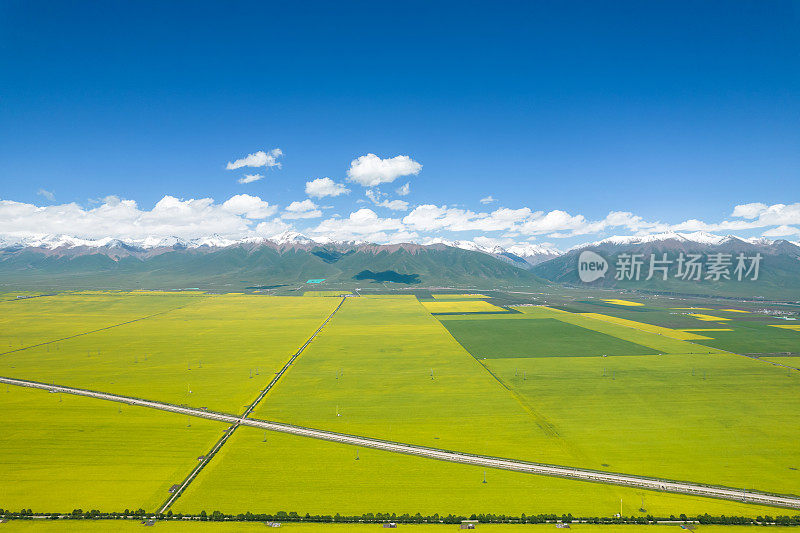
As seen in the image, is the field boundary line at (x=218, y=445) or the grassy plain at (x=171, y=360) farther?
the grassy plain at (x=171, y=360)

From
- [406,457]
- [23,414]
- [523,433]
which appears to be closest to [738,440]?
[523,433]

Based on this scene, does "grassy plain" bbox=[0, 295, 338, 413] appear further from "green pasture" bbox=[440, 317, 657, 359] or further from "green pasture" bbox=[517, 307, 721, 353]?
"green pasture" bbox=[517, 307, 721, 353]

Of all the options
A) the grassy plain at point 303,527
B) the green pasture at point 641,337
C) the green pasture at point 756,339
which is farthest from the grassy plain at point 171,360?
the green pasture at point 756,339

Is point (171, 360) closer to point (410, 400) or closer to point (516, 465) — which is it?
point (410, 400)

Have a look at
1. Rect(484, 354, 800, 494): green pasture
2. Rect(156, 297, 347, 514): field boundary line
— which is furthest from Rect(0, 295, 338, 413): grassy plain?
Rect(484, 354, 800, 494): green pasture

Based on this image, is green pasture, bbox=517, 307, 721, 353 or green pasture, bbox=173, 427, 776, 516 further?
green pasture, bbox=517, 307, 721, 353

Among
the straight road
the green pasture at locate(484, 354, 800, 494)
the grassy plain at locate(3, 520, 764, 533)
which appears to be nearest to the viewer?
the grassy plain at locate(3, 520, 764, 533)

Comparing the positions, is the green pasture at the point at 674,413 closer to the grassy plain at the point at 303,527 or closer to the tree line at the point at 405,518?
the tree line at the point at 405,518

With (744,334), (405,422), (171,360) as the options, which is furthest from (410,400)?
(744,334)

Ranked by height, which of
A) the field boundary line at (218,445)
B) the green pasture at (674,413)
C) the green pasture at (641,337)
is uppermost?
the green pasture at (641,337)
